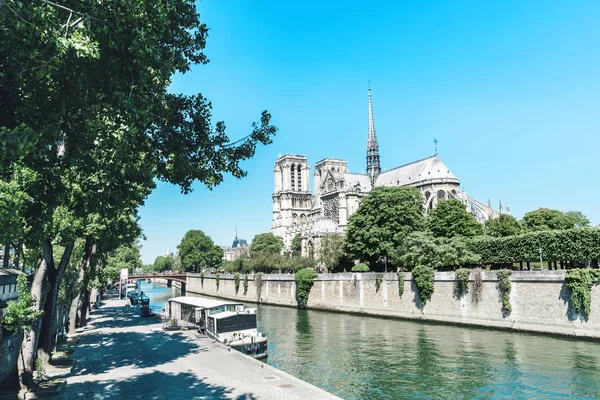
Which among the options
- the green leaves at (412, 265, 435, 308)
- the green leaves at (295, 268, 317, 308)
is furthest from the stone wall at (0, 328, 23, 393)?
the green leaves at (295, 268, 317, 308)

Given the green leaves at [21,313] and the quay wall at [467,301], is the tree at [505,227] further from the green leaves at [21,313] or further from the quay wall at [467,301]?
the green leaves at [21,313]

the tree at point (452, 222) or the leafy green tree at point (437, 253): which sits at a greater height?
the tree at point (452, 222)

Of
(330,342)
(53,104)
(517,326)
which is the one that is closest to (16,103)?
(53,104)

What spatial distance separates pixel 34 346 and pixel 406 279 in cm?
3491

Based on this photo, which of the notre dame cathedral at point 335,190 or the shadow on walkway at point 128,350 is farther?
the notre dame cathedral at point 335,190

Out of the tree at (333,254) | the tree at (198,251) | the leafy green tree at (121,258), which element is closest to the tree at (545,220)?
the tree at (333,254)

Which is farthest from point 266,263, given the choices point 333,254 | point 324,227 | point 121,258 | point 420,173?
point 420,173

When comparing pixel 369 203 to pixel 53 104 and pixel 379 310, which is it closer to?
pixel 379 310

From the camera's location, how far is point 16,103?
1129cm

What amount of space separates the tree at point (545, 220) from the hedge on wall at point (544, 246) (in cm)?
1809

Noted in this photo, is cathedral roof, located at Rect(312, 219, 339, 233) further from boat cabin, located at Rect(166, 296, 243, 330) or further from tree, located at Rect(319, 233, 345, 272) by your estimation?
boat cabin, located at Rect(166, 296, 243, 330)

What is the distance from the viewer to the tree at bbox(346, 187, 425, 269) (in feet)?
184

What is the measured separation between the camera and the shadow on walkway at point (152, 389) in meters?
14.4

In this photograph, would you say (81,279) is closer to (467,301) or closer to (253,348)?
(253,348)
